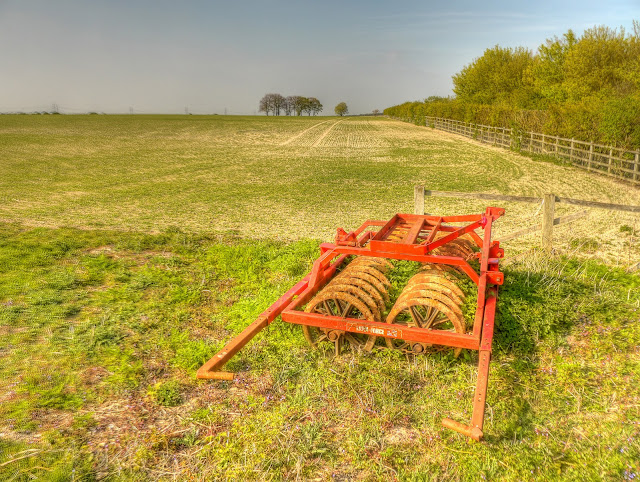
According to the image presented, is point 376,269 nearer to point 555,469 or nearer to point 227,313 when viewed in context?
point 227,313

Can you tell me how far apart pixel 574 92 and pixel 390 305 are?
3831 centimetres

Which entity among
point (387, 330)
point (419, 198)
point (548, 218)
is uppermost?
point (419, 198)

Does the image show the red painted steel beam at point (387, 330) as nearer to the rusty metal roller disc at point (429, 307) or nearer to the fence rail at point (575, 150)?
the rusty metal roller disc at point (429, 307)

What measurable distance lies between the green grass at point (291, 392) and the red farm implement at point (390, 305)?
1.31ft

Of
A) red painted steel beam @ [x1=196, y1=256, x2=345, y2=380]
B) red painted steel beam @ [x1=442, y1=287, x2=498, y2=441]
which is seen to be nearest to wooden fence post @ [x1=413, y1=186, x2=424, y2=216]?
red painted steel beam @ [x1=196, y1=256, x2=345, y2=380]

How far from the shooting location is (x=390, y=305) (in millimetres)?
6066

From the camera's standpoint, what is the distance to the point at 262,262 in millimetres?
9141

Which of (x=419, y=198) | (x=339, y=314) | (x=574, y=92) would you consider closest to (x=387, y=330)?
(x=339, y=314)

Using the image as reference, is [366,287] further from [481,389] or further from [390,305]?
[481,389]

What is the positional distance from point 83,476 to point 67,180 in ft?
Answer: 69.7

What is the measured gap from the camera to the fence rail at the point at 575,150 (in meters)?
20.5

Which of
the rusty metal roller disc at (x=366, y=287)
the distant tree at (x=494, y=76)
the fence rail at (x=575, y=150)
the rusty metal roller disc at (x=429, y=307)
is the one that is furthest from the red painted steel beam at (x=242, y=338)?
the distant tree at (x=494, y=76)

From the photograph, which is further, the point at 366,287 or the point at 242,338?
the point at 366,287

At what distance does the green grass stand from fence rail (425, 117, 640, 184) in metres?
15.8
